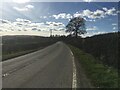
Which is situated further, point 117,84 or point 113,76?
point 113,76

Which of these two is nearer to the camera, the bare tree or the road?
the road

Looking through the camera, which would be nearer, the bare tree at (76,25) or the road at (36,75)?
the road at (36,75)

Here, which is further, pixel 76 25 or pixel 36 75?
pixel 76 25

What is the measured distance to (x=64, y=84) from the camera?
511 inches

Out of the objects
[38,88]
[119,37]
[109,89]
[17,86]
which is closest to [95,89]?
[109,89]

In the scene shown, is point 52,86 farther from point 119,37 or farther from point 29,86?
point 119,37

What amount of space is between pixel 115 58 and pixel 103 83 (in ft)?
40.6

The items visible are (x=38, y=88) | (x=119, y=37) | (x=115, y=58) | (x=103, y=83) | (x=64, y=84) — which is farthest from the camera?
(x=119, y=37)

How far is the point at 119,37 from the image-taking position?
30453 mm

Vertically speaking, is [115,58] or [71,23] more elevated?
[71,23]

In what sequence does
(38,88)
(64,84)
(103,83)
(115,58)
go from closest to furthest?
(38,88), (64,84), (103,83), (115,58)

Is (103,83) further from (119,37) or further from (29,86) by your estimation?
(119,37)

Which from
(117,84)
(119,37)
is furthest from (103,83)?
(119,37)

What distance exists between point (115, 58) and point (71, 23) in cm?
10053
